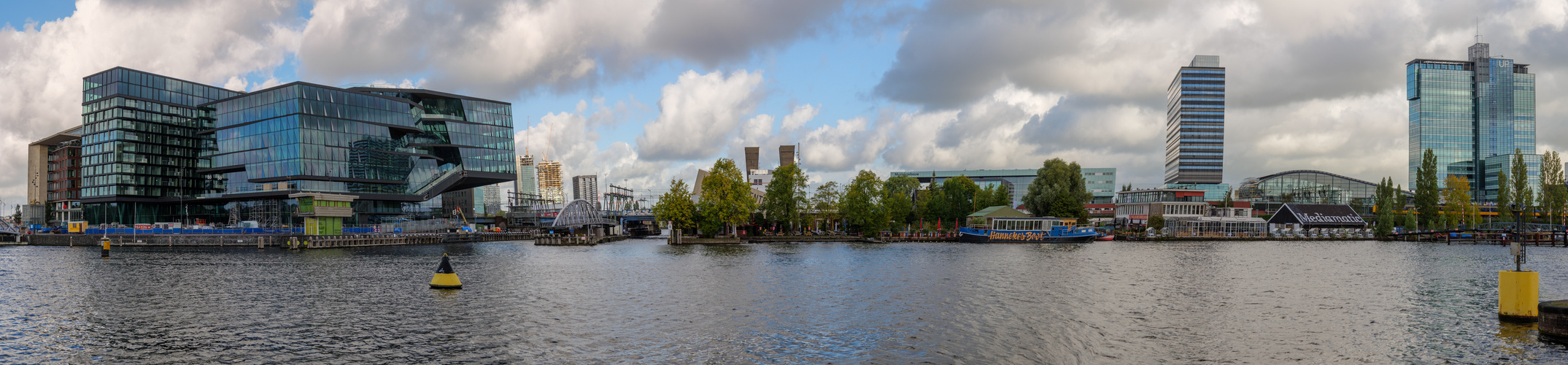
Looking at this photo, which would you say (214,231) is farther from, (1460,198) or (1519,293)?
(1460,198)

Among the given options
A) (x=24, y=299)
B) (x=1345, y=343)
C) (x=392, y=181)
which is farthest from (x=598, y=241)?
(x=1345, y=343)

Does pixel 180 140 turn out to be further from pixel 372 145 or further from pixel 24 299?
pixel 24 299

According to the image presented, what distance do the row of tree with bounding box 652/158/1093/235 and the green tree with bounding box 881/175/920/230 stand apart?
0.59 feet

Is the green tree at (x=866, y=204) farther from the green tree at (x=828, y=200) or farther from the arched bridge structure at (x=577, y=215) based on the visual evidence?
the arched bridge structure at (x=577, y=215)

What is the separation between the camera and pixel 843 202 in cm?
13012

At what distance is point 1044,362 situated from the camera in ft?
75.9

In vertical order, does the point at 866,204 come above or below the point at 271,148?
below

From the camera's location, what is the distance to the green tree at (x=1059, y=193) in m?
132

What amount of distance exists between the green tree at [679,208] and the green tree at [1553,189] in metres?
131

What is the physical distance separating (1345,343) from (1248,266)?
133 ft

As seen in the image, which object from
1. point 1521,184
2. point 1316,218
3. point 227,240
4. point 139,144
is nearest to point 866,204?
point 1316,218

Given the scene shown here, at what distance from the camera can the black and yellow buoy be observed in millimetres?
44531

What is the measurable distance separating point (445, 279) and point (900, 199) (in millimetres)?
98876

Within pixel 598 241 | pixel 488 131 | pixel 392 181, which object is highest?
pixel 488 131
